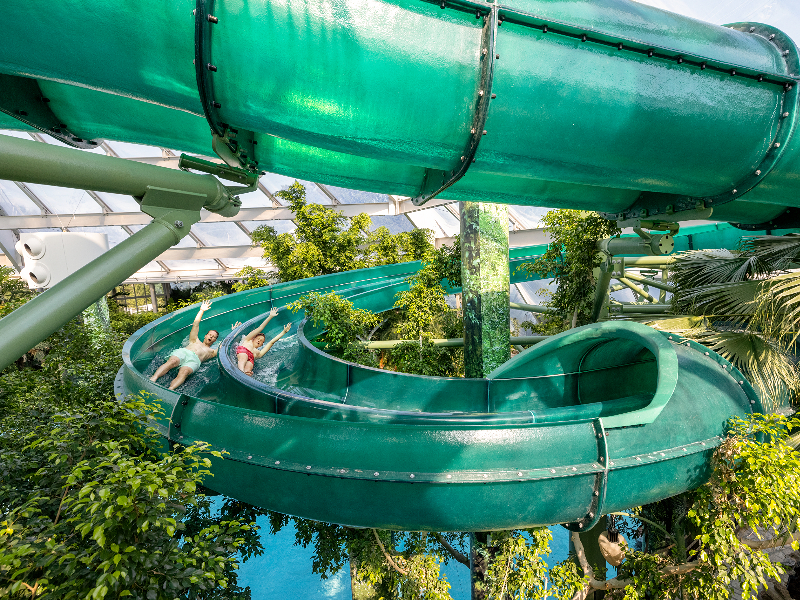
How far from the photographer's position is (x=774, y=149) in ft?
7.14

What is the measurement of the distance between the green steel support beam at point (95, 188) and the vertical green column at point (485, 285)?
5243 millimetres

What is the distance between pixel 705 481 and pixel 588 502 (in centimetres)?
117

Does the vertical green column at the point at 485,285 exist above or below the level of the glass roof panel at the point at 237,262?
above

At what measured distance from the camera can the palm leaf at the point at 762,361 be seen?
3814 mm

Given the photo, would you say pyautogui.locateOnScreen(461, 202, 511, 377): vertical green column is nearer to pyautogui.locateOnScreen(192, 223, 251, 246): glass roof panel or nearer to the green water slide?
the green water slide

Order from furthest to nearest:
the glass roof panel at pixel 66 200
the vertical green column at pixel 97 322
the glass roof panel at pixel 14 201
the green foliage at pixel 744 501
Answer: the glass roof panel at pixel 66 200 → the glass roof panel at pixel 14 201 → the vertical green column at pixel 97 322 → the green foliage at pixel 744 501

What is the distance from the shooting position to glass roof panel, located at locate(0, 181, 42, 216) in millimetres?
15709

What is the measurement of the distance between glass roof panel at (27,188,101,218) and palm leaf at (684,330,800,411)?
751 inches

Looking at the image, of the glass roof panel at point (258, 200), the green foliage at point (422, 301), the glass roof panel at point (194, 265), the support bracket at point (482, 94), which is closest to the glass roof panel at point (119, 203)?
the glass roof panel at point (194, 265)

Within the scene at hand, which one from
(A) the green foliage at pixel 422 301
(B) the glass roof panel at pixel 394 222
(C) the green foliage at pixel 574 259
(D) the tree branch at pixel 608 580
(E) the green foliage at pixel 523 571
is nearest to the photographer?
(D) the tree branch at pixel 608 580

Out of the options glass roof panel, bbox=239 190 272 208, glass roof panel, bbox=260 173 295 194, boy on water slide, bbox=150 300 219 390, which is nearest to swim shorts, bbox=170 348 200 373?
boy on water slide, bbox=150 300 219 390

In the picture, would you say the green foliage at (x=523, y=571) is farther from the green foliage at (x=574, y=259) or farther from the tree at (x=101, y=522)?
the tree at (x=101, y=522)

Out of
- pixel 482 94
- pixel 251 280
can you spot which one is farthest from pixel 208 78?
pixel 251 280

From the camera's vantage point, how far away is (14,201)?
637 inches
